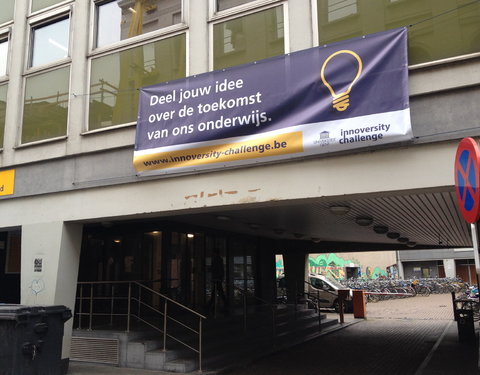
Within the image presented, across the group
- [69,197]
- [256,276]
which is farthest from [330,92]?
[256,276]

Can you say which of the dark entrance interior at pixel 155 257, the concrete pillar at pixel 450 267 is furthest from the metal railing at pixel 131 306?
the concrete pillar at pixel 450 267

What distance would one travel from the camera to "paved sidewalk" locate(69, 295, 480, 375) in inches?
369

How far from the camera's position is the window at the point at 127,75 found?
8.62 meters

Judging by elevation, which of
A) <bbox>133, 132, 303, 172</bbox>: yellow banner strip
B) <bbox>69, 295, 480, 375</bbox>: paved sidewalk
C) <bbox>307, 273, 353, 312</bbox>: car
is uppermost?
<bbox>133, 132, 303, 172</bbox>: yellow banner strip

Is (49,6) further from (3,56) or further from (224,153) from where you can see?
(224,153)

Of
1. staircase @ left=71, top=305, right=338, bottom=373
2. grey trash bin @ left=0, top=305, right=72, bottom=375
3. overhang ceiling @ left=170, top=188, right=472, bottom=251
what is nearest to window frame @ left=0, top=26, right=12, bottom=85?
overhang ceiling @ left=170, top=188, right=472, bottom=251

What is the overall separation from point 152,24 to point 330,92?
4.23 metres

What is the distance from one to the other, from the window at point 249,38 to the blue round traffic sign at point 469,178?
429 centimetres

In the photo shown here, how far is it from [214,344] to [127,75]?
577 cm

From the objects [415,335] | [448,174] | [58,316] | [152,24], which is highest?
[152,24]

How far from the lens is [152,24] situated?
9125 millimetres

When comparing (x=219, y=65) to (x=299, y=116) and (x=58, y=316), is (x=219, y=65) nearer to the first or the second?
(x=299, y=116)

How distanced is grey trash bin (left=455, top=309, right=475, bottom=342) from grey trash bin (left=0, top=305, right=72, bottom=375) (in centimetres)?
1031

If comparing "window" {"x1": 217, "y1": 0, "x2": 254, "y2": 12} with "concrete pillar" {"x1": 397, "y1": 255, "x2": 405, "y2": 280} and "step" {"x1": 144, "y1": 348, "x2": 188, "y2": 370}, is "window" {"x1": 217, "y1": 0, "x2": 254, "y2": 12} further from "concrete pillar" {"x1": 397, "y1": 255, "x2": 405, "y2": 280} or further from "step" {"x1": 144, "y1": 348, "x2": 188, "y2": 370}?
"concrete pillar" {"x1": 397, "y1": 255, "x2": 405, "y2": 280}
